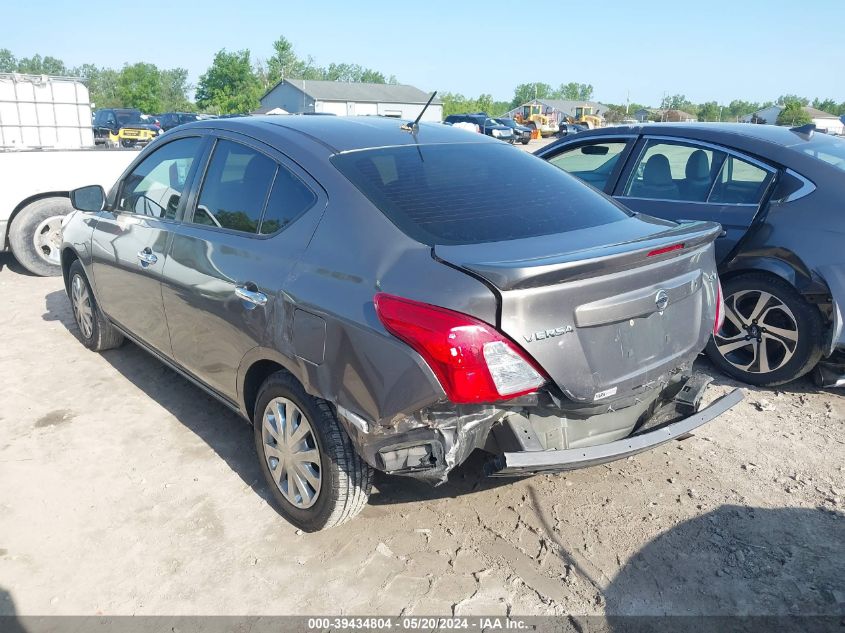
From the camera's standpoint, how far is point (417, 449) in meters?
2.47

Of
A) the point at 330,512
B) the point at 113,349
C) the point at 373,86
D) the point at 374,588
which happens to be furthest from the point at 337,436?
the point at 373,86

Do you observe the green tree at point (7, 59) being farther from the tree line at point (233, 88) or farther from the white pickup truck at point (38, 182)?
the white pickup truck at point (38, 182)

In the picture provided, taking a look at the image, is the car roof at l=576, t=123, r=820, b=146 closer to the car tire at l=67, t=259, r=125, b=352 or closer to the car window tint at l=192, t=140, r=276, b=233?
the car window tint at l=192, t=140, r=276, b=233

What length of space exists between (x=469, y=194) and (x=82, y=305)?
3.70 m

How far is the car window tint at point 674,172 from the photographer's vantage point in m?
4.77

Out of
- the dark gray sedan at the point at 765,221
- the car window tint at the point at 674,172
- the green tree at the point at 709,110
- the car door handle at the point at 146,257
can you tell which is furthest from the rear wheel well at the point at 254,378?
the green tree at the point at 709,110

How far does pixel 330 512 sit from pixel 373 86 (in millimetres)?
77460

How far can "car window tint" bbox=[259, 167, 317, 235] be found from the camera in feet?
9.60

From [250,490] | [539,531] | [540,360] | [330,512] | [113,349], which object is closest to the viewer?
[540,360]

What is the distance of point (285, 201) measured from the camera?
3.01 m

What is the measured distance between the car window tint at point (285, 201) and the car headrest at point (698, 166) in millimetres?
3166

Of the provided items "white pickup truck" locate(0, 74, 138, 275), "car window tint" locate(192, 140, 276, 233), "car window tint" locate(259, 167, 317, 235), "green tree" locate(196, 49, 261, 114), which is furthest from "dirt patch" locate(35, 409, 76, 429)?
"green tree" locate(196, 49, 261, 114)

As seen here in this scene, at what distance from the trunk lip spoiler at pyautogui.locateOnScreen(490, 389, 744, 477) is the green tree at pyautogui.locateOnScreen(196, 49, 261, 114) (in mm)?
78871

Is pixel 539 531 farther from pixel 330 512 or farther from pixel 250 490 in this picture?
pixel 250 490
